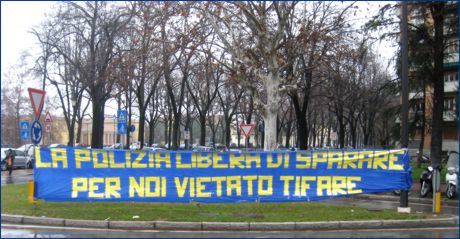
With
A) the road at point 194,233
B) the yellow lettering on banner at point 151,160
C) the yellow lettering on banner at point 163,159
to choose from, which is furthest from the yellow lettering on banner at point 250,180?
the road at point 194,233

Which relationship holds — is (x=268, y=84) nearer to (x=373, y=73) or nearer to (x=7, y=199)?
(x=7, y=199)

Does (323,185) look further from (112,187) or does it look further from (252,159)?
(112,187)

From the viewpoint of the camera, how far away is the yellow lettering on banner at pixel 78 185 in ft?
42.1

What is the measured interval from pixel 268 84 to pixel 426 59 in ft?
26.0

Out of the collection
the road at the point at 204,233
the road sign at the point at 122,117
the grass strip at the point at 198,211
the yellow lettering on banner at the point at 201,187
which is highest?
the road sign at the point at 122,117

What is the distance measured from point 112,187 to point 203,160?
256 centimetres

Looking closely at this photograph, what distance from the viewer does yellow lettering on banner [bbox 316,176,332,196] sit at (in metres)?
14.0

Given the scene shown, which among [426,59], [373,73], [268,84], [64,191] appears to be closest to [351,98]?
[373,73]

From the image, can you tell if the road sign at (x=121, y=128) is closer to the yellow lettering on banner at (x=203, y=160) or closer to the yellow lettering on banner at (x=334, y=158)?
the yellow lettering on banner at (x=203, y=160)

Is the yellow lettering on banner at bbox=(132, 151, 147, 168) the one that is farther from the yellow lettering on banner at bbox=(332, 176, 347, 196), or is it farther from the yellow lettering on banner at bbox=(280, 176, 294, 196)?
the yellow lettering on banner at bbox=(332, 176, 347, 196)

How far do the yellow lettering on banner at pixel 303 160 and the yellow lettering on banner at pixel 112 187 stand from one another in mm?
A: 5023

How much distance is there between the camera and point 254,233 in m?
10.6

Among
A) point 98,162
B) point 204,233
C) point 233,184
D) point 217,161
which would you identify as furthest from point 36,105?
point 204,233

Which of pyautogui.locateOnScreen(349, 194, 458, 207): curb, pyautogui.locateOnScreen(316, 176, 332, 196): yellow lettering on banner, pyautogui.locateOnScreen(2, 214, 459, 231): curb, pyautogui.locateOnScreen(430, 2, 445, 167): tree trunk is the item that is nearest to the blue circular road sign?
pyautogui.locateOnScreen(2, 214, 459, 231): curb
